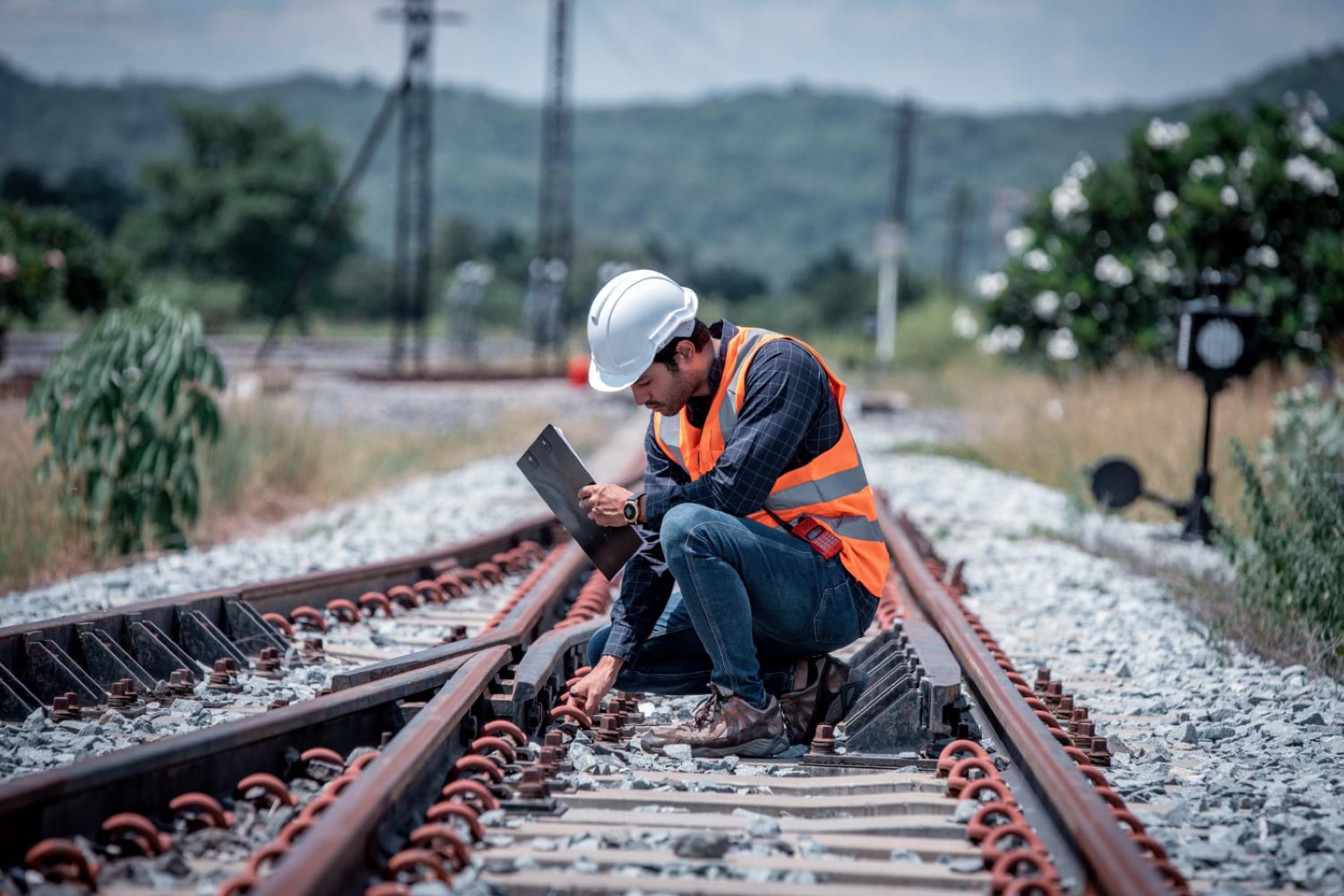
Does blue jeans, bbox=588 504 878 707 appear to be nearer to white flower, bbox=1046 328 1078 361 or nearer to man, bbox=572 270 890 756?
man, bbox=572 270 890 756

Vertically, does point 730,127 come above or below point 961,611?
above

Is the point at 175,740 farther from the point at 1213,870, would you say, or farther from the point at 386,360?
the point at 386,360

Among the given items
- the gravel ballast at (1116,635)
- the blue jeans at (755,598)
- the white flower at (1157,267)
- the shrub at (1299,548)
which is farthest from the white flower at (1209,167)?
the blue jeans at (755,598)

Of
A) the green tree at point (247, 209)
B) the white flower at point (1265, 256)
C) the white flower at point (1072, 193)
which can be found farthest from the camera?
the green tree at point (247, 209)

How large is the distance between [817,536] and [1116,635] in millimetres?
2668

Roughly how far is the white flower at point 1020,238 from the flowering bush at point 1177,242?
0.02 m

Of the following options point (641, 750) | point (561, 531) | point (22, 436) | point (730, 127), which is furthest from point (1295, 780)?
point (730, 127)

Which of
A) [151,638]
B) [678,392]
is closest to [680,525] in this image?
[678,392]

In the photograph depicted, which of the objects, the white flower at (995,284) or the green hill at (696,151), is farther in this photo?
the green hill at (696,151)

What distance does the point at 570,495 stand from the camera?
4172 mm

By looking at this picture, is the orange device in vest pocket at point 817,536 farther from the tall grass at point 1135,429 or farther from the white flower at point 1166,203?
the white flower at point 1166,203

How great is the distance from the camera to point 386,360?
30453 mm

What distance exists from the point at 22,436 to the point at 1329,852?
872 centimetres

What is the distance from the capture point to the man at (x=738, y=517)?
12.6ft
